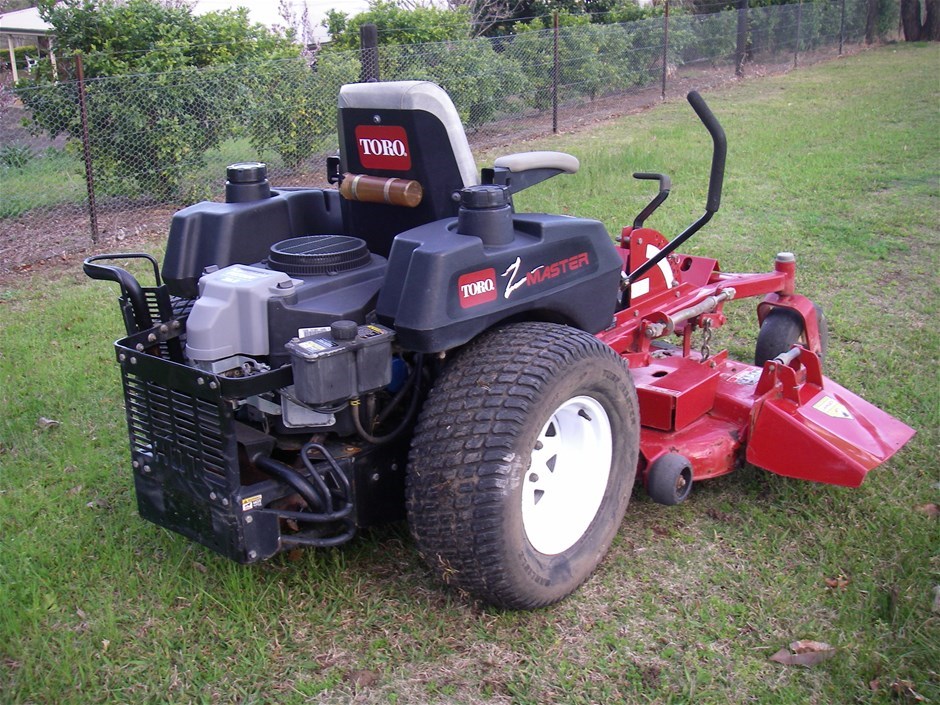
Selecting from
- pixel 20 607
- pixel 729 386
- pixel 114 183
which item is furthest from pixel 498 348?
pixel 114 183

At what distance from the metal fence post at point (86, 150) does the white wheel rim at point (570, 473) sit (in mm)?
5710

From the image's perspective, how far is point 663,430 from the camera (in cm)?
372

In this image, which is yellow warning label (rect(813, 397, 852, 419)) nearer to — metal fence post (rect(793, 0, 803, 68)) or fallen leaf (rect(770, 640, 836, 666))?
fallen leaf (rect(770, 640, 836, 666))

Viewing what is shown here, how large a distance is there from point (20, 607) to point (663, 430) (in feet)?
7.76

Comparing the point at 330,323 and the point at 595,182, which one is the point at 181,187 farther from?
the point at 330,323

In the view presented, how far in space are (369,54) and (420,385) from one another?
24.0 feet

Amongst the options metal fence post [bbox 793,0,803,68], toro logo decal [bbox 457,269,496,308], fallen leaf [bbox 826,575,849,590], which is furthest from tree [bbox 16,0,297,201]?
metal fence post [bbox 793,0,803,68]

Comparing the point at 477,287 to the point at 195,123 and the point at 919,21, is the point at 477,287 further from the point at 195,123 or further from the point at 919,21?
the point at 919,21

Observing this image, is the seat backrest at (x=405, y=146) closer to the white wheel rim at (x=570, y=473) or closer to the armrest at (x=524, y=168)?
the armrest at (x=524, y=168)

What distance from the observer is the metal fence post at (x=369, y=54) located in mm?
9680

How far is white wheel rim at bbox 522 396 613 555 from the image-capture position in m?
3.17

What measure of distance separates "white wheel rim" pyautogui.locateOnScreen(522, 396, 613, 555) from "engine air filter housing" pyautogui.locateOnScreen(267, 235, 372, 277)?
857mm

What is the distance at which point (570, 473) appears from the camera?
3.26 metres

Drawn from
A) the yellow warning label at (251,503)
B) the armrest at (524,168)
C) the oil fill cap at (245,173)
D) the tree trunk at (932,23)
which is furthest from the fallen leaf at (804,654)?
the tree trunk at (932,23)
